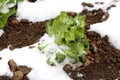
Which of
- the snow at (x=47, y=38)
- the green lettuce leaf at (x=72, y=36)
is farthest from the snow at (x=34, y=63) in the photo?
the green lettuce leaf at (x=72, y=36)

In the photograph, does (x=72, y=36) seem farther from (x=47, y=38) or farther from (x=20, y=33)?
(x=20, y=33)

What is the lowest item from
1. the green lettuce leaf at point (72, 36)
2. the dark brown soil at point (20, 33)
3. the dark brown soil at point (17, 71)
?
the dark brown soil at point (17, 71)

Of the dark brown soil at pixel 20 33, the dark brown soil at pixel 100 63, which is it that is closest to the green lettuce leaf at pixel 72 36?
Answer: the dark brown soil at pixel 100 63

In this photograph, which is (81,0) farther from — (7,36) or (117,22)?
(7,36)

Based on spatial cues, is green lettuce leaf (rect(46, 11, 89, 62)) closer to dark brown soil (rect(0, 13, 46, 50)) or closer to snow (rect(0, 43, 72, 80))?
snow (rect(0, 43, 72, 80))

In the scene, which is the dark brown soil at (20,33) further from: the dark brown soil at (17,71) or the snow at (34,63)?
the dark brown soil at (17,71)

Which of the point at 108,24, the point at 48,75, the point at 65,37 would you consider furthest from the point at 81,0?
the point at 48,75

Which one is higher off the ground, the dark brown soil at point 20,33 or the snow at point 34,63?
the dark brown soil at point 20,33

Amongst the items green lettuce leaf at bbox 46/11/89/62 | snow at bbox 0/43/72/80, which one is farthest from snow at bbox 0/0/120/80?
green lettuce leaf at bbox 46/11/89/62

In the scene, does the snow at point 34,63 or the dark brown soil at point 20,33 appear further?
the dark brown soil at point 20,33
